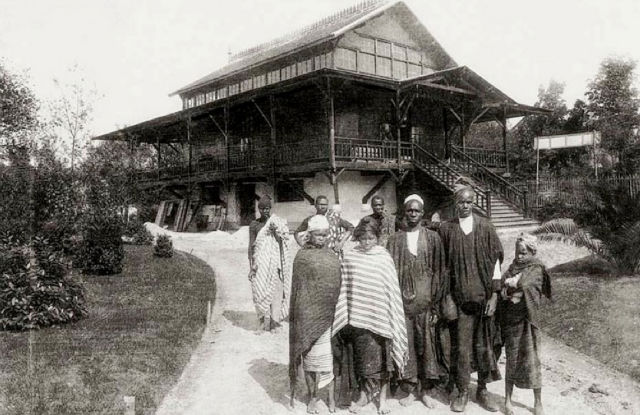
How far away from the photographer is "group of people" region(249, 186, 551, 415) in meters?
4.75

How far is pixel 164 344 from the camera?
6.95 meters

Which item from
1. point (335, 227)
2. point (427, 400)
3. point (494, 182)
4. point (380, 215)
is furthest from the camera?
point (494, 182)

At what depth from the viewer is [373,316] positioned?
15.4 feet

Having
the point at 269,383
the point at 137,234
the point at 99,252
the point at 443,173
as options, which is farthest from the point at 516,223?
the point at 269,383

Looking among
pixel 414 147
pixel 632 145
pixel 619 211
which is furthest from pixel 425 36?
pixel 619 211

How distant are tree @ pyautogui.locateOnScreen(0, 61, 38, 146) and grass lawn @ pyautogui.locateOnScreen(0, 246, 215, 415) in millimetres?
28948

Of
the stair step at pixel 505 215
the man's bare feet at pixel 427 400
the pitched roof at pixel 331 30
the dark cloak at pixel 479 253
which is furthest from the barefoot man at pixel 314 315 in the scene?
the pitched roof at pixel 331 30

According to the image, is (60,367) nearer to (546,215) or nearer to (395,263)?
(395,263)

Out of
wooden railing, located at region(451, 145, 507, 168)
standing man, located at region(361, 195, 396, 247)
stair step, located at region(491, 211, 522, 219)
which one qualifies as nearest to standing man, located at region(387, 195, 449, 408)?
standing man, located at region(361, 195, 396, 247)

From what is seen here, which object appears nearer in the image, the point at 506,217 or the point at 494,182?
the point at 506,217

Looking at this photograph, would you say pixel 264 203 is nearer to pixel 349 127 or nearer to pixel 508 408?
pixel 508 408

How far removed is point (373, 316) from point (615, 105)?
1268 inches

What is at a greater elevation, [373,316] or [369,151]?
[369,151]

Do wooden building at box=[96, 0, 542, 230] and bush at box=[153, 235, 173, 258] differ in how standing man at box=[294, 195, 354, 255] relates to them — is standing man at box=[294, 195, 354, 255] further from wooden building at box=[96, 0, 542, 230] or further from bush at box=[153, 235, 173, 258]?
wooden building at box=[96, 0, 542, 230]
